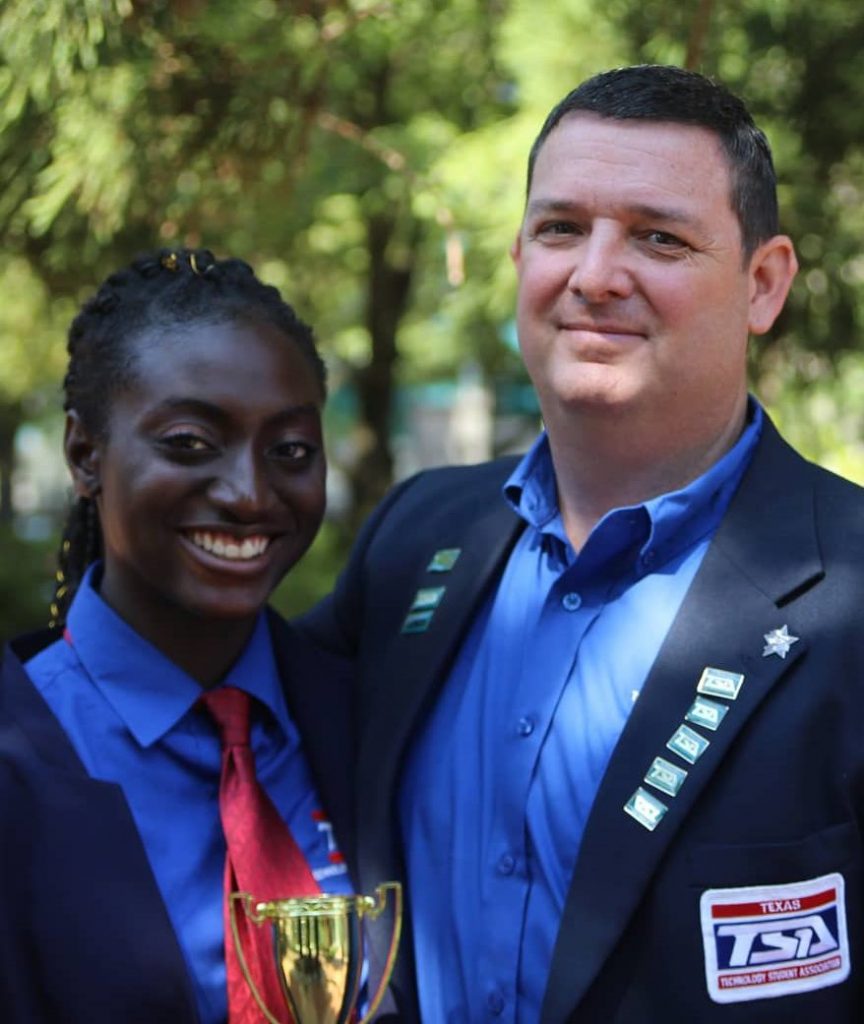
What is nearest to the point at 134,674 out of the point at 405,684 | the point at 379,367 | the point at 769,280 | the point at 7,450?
the point at 405,684

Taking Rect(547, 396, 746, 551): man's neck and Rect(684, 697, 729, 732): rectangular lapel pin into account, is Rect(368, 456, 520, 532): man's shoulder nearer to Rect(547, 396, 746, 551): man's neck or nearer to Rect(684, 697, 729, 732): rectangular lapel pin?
Rect(547, 396, 746, 551): man's neck

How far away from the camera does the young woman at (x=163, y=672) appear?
2115 millimetres

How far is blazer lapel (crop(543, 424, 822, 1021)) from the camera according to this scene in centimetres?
214

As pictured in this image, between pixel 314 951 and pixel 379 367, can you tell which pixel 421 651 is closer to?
pixel 314 951

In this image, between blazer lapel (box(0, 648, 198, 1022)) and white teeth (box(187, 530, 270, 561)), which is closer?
blazer lapel (box(0, 648, 198, 1022))

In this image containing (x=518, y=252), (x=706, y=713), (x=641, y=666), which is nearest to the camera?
(x=706, y=713)

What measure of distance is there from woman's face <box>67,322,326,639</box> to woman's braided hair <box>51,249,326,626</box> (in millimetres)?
31

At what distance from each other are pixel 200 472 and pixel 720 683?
0.89m

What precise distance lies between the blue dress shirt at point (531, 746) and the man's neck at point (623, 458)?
39 mm

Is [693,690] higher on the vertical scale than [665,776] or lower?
higher

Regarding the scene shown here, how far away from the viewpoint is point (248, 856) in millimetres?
2277

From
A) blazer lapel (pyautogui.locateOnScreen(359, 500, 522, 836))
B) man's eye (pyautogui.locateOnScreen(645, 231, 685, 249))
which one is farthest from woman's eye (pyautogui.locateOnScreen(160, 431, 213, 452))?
man's eye (pyautogui.locateOnScreen(645, 231, 685, 249))

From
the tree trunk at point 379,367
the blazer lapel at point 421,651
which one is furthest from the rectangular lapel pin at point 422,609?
the tree trunk at point 379,367

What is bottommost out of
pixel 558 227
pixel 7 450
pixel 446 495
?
pixel 446 495
